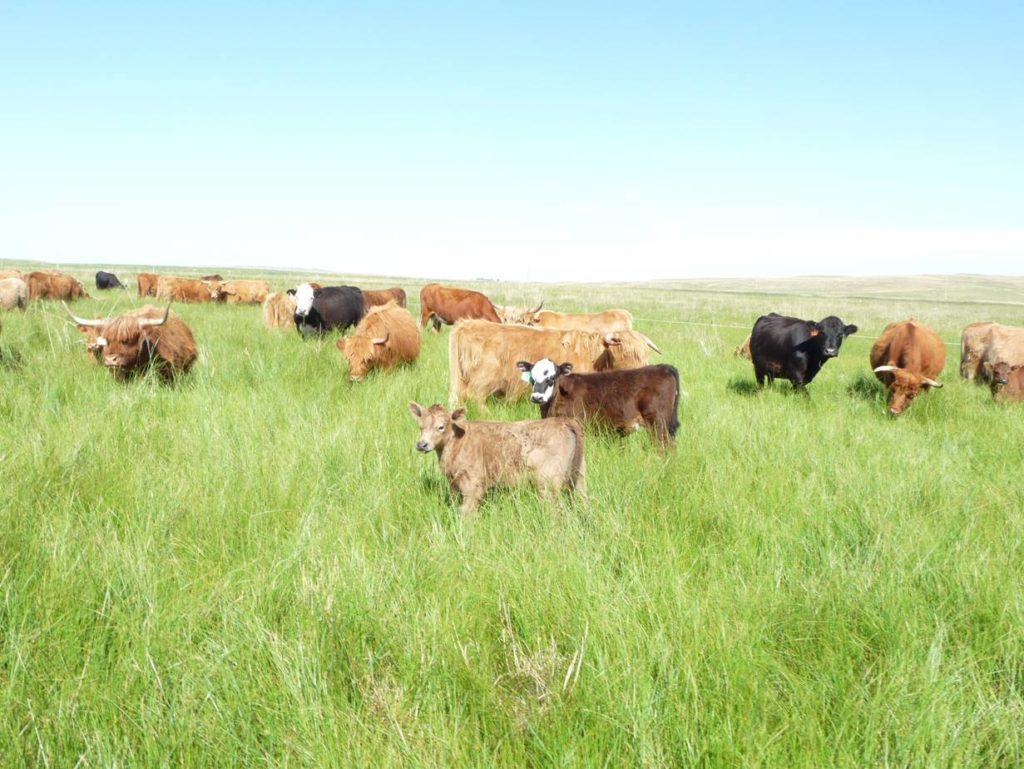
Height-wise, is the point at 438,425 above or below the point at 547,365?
below

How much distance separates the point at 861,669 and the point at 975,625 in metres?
0.72

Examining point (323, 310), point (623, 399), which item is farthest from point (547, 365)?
point (323, 310)

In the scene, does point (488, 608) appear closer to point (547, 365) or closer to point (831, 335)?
point (547, 365)

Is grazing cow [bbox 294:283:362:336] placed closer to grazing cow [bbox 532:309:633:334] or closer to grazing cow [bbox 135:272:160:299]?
grazing cow [bbox 532:309:633:334]

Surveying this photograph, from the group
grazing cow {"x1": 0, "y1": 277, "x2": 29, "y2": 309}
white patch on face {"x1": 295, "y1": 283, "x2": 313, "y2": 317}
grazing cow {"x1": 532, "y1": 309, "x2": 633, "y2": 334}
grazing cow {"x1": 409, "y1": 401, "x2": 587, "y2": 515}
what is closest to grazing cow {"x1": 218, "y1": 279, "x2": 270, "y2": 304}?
grazing cow {"x1": 0, "y1": 277, "x2": 29, "y2": 309}

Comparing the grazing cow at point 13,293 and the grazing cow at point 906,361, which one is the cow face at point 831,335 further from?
the grazing cow at point 13,293

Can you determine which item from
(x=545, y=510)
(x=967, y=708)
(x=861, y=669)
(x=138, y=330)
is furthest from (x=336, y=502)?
(x=138, y=330)

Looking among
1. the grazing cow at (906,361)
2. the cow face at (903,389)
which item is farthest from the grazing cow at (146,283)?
the cow face at (903,389)

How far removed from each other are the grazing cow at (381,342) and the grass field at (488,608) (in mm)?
4088

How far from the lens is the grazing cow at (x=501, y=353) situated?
8.48 meters

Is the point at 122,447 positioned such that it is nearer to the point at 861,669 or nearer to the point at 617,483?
the point at 617,483

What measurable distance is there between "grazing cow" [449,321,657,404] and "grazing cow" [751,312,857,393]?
315 cm

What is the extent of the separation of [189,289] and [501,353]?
24.8 metres

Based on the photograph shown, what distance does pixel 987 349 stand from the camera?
431 inches
